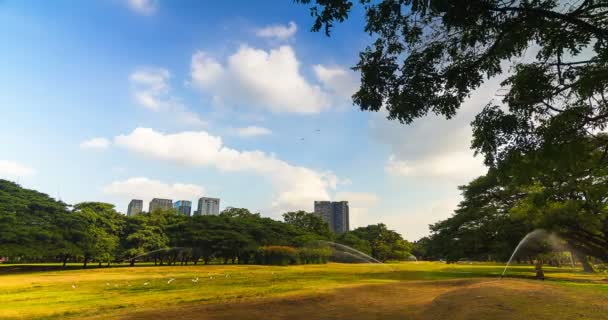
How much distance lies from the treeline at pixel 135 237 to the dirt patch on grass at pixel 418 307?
32.9 m

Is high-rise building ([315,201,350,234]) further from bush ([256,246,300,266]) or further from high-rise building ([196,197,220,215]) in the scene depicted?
bush ([256,246,300,266])

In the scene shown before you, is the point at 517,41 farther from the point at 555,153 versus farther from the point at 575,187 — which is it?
the point at 575,187

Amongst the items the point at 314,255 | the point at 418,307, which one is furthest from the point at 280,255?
the point at 418,307

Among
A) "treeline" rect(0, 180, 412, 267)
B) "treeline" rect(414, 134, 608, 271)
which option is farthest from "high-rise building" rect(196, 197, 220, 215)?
"treeline" rect(414, 134, 608, 271)

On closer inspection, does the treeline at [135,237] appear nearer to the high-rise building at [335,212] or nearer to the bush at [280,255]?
the bush at [280,255]

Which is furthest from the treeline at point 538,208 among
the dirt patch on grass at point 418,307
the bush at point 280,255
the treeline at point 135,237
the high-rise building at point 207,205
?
the high-rise building at point 207,205

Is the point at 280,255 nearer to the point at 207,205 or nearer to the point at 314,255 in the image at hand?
the point at 314,255

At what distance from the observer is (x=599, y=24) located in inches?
272

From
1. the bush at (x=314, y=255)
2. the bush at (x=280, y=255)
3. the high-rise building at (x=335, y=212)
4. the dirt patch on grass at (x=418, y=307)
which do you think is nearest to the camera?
the dirt patch on grass at (x=418, y=307)

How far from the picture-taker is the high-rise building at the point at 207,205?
190 m

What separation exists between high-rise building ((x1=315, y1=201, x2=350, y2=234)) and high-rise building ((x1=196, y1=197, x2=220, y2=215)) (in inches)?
2390

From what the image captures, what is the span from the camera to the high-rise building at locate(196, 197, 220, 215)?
19000 centimetres

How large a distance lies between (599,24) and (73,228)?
47230mm

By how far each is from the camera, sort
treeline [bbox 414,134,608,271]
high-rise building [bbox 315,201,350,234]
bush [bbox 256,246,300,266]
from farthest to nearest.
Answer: high-rise building [bbox 315,201,350,234], bush [bbox 256,246,300,266], treeline [bbox 414,134,608,271]
